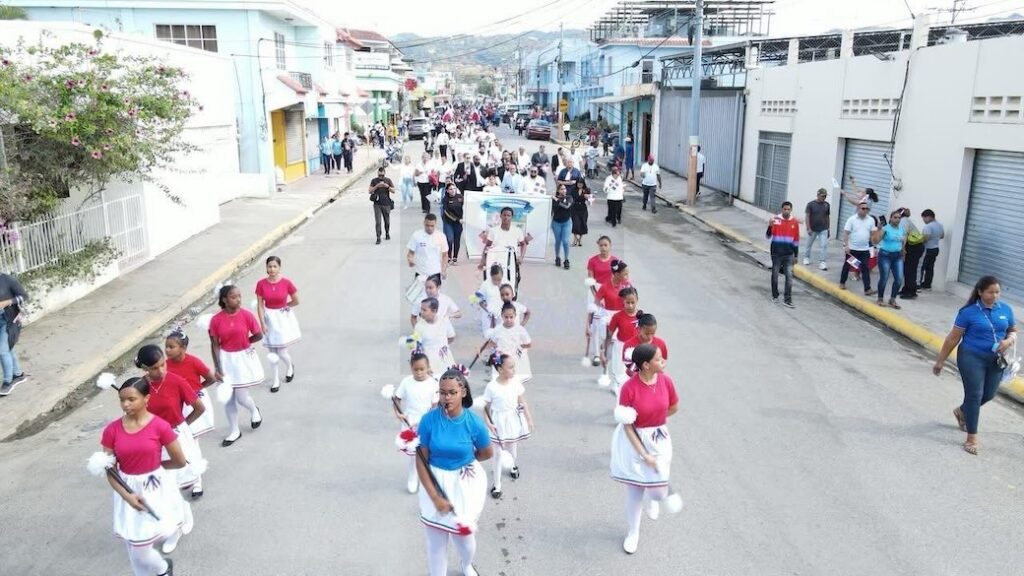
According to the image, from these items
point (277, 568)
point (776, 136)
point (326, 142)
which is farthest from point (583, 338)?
point (326, 142)

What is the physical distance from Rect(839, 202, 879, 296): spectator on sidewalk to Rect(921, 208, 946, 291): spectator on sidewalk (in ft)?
2.40

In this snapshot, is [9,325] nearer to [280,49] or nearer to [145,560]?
[145,560]

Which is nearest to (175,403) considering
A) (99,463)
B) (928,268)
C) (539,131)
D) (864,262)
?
(99,463)

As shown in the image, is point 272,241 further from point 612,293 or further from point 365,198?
point 612,293

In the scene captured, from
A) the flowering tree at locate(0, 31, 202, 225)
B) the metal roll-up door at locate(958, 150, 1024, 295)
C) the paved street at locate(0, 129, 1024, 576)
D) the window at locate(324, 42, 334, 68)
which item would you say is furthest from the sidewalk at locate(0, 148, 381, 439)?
the window at locate(324, 42, 334, 68)

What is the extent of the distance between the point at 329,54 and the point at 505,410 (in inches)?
1364

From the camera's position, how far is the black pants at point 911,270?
1212 centimetres

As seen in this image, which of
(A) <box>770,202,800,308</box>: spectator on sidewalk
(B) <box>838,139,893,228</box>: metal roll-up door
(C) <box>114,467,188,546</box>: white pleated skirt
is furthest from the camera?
(B) <box>838,139,893,228</box>: metal roll-up door

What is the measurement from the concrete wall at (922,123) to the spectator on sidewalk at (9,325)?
12.7m

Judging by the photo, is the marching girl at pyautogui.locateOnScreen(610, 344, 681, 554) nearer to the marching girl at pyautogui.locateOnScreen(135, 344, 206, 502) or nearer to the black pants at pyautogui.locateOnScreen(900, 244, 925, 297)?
the marching girl at pyautogui.locateOnScreen(135, 344, 206, 502)

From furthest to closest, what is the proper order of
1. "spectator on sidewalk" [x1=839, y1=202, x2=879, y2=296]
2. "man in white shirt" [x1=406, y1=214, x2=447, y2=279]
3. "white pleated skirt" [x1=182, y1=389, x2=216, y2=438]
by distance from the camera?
"spectator on sidewalk" [x1=839, y1=202, x2=879, y2=296] < "man in white shirt" [x1=406, y1=214, x2=447, y2=279] < "white pleated skirt" [x1=182, y1=389, x2=216, y2=438]

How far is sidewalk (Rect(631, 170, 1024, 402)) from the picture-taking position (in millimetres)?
10688

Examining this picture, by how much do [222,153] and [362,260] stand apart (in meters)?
9.70

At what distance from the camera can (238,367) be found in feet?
23.0
